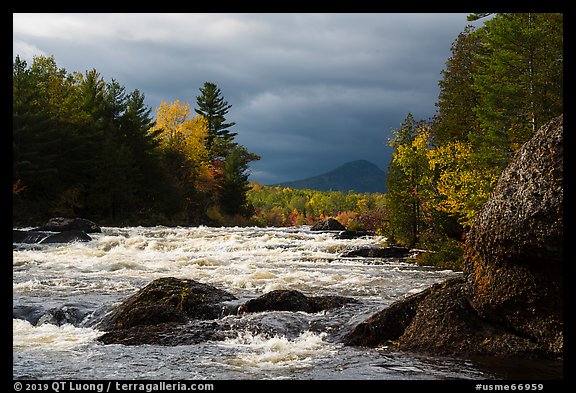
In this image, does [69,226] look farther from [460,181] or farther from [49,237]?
[460,181]

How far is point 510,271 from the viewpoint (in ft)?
27.1

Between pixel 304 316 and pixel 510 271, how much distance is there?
4.40 meters

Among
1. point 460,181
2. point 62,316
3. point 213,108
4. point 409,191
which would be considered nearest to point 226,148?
point 213,108

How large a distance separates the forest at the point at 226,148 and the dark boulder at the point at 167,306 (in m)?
17.7

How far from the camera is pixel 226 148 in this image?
84125mm

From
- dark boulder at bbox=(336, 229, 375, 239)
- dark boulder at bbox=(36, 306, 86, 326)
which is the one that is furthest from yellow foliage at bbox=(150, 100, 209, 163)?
dark boulder at bbox=(36, 306, 86, 326)

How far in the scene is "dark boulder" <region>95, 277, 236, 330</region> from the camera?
428 inches

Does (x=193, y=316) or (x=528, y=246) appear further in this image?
(x=193, y=316)

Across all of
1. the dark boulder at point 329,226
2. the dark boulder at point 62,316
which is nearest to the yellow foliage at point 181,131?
the dark boulder at point 329,226

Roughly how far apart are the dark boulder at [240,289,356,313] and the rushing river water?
0.40 meters

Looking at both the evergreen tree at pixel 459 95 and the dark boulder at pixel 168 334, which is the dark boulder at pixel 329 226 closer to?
the evergreen tree at pixel 459 95

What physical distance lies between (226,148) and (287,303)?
7370cm
